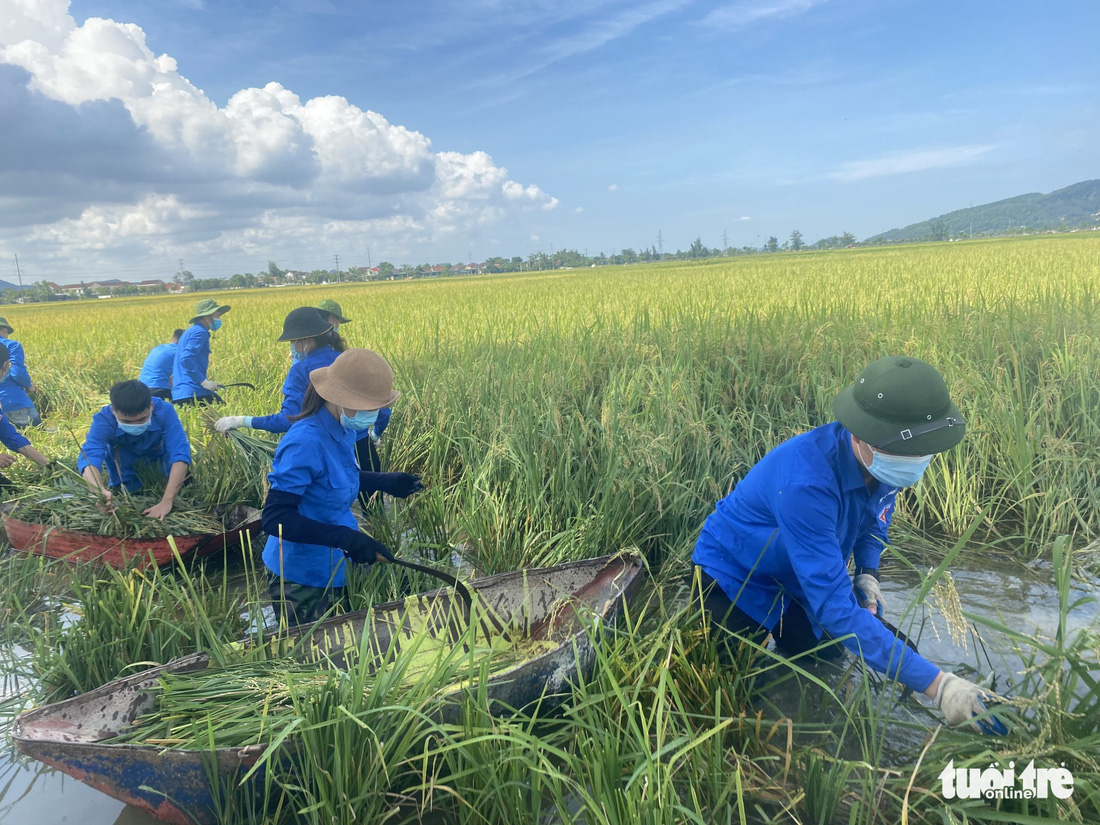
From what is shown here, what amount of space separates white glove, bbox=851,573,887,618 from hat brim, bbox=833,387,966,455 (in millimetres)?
778

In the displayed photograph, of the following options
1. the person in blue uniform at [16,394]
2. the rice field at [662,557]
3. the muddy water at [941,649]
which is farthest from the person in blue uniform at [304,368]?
the person in blue uniform at [16,394]

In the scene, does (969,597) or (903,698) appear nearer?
(903,698)

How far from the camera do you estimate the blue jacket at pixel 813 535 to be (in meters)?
1.81

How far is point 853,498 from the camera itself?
2010 millimetres

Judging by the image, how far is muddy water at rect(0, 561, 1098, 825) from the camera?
207cm

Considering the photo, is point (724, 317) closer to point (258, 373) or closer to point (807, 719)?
point (807, 719)

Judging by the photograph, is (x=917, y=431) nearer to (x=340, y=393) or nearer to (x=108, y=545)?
(x=340, y=393)

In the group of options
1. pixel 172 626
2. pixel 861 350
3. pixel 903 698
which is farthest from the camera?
pixel 861 350

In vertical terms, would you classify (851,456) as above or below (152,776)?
above

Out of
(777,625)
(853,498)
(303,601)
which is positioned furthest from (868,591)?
(303,601)

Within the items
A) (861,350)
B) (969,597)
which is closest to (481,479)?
(969,597)

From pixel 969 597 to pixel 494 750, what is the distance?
2.50 metres

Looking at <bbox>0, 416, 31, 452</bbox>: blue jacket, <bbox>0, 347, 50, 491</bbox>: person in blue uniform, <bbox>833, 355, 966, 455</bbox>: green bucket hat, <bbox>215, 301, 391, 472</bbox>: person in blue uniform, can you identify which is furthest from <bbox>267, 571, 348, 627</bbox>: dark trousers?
<bbox>0, 416, 31, 452</bbox>: blue jacket

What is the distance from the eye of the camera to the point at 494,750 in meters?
1.79
